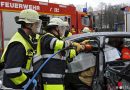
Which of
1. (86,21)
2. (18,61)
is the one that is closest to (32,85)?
(18,61)

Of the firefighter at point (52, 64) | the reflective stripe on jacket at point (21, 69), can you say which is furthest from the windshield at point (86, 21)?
the reflective stripe on jacket at point (21, 69)

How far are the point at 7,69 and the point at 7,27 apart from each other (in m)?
7.86

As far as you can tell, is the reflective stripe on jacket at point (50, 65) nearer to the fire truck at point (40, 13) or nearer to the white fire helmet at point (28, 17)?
the white fire helmet at point (28, 17)

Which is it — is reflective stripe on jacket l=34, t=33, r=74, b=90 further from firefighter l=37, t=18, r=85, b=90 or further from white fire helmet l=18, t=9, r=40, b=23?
white fire helmet l=18, t=9, r=40, b=23

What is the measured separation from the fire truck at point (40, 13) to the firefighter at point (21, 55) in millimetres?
4324

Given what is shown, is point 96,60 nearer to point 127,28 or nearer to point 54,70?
point 54,70

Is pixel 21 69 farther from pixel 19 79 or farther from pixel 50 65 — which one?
pixel 50 65

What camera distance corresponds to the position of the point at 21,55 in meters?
3.77

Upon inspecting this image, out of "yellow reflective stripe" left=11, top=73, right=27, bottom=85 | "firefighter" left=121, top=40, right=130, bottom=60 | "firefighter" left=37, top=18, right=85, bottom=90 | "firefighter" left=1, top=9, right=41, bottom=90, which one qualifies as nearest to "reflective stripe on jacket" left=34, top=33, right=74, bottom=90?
"firefighter" left=37, top=18, right=85, bottom=90

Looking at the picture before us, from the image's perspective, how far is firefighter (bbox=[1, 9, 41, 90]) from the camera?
3746 millimetres

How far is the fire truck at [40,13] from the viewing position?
37.3 ft

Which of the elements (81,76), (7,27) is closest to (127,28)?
(7,27)

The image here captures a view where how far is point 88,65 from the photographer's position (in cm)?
473

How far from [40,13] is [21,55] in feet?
31.6
